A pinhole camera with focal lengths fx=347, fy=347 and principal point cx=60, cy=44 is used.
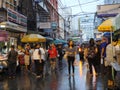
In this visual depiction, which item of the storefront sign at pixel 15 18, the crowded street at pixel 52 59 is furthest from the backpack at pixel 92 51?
the storefront sign at pixel 15 18

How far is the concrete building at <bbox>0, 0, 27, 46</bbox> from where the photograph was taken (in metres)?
27.1

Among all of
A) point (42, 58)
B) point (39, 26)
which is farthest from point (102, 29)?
point (39, 26)

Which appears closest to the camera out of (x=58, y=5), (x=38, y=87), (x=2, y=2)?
(x=38, y=87)

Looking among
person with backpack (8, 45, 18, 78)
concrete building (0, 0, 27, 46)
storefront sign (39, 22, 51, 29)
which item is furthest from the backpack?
storefront sign (39, 22, 51, 29)

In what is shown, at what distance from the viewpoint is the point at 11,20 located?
3002 cm

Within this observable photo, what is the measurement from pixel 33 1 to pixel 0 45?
2149 centimetres

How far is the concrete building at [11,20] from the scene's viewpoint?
27109mm

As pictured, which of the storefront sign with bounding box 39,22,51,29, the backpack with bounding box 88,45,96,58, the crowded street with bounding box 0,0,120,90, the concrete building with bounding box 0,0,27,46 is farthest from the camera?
the storefront sign with bounding box 39,22,51,29

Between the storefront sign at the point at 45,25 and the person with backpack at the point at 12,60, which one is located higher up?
the storefront sign at the point at 45,25

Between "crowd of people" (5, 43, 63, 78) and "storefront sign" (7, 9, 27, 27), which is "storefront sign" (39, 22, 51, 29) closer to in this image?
"storefront sign" (7, 9, 27, 27)

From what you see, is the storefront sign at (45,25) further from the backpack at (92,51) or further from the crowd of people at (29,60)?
the backpack at (92,51)

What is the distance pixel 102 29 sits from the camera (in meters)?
17.0

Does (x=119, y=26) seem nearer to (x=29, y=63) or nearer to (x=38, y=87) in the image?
(x=38, y=87)

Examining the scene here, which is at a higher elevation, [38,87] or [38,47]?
[38,47]
